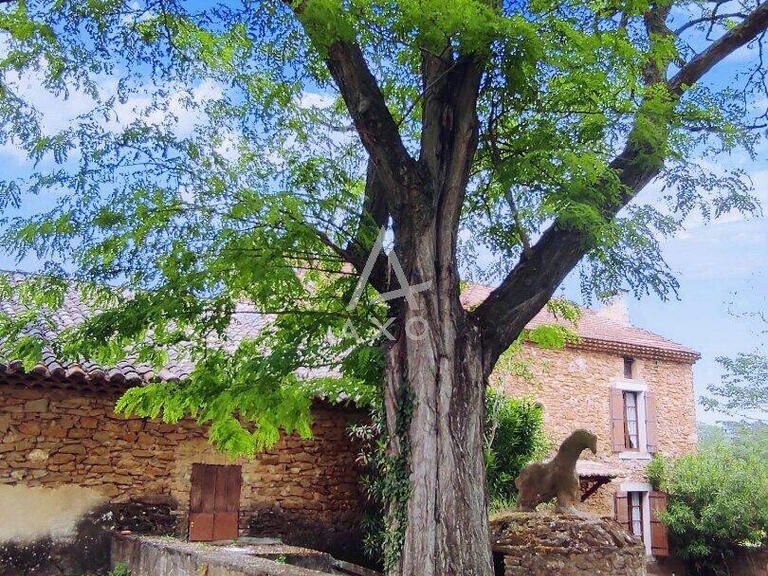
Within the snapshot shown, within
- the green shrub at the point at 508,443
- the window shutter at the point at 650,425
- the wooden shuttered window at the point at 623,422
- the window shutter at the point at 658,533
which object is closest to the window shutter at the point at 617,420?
the wooden shuttered window at the point at 623,422

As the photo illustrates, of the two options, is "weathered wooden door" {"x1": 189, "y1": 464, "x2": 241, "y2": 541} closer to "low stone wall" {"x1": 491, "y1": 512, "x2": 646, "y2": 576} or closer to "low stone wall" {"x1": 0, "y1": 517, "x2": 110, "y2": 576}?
"low stone wall" {"x1": 0, "y1": 517, "x2": 110, "y2": 576}

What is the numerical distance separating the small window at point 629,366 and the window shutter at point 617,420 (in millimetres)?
635

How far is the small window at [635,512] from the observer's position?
52.7 feet

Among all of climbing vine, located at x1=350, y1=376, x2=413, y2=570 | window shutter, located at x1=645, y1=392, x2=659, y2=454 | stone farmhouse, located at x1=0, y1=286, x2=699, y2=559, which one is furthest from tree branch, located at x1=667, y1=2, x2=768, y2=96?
window shutter, located at x1=645, y1=392, x2=659, y2=454

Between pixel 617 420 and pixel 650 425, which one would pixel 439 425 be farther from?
pixel 650 425

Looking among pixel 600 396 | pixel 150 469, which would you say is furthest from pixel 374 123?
pixel 600 396

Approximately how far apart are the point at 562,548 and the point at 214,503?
4791 millimetres

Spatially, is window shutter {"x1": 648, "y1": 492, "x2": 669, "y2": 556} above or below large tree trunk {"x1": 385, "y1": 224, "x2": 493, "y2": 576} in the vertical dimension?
below

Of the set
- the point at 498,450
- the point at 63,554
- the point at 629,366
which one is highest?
the point at 629,366

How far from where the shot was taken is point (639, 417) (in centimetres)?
1709

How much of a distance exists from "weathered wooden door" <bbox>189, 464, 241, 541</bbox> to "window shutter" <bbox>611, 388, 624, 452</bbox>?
389 inches

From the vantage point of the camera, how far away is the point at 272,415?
5555mm

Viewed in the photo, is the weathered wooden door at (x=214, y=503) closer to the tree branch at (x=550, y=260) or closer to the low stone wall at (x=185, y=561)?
the low stone wall at (x=185, y=561)

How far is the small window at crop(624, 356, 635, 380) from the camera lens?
1703cm
